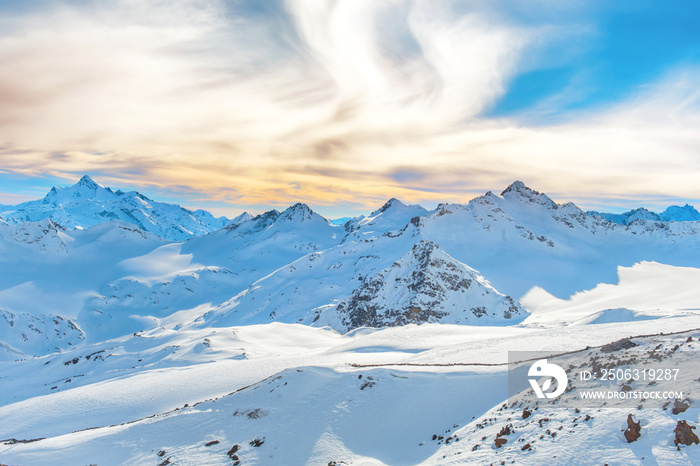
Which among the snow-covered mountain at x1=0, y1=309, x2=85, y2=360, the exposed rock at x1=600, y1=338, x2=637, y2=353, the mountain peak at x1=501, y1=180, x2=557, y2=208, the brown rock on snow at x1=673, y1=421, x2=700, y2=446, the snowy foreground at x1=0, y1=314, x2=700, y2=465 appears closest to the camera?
the brown rock on snow at x1=673, y1=421, x2=700, y2=446

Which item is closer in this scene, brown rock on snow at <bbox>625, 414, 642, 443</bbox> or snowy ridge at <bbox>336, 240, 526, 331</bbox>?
brown rock on snow at <bbox>625, 414, 642, 443</bbox>

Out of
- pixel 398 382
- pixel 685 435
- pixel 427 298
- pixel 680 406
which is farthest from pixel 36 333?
pixel 685 435

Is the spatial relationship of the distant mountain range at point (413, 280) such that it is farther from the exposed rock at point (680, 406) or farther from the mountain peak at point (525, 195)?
the exposed rock at point (680, 406)

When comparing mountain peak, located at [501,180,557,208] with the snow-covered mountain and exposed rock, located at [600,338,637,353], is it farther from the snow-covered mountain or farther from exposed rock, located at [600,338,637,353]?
the snow-covered mountain

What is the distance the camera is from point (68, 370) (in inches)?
2251

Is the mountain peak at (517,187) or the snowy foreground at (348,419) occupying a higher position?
the mountain peak at (517,187)

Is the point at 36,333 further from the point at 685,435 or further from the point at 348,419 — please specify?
the point at 685,435

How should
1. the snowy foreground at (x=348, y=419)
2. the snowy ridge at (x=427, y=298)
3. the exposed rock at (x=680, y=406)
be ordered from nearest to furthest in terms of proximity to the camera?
the exposed rock at (x=680, y=406), the snowy foreground at (x=348, y=419), the snowy ridge at (x=427, y=298)

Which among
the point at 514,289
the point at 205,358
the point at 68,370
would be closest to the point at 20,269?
the point at 68,370

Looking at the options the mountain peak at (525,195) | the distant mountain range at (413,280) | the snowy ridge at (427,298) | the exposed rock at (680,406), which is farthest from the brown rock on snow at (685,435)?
the mountain peak at (525,195)

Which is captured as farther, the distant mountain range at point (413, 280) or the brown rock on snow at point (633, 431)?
the distant mountain range at point (413, 280)

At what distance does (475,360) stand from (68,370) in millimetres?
64514

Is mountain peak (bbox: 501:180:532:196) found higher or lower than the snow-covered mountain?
higher

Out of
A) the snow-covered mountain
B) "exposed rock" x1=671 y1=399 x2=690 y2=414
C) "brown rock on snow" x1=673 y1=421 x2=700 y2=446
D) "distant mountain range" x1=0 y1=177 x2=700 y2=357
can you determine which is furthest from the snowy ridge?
the snow-covered mountain
